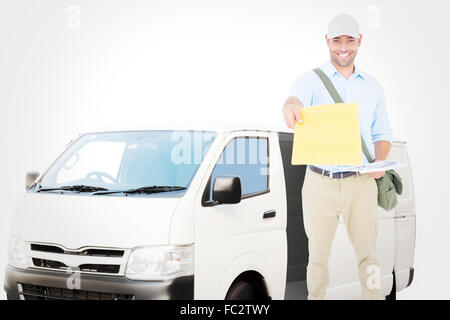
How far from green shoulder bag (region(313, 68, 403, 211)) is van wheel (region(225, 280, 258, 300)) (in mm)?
1321

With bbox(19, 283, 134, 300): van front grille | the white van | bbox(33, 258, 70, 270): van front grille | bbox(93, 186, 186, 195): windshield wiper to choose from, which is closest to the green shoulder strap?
the white van

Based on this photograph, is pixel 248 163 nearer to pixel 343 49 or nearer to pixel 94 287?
pixel 343 49

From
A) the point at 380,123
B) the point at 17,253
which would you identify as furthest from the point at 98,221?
the point at 380,123

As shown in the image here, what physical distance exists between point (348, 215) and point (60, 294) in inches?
93.6

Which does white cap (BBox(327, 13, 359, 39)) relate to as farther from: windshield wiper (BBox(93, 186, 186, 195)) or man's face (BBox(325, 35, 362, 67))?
windshield wiper (BBox(93, 186, 186, 195))

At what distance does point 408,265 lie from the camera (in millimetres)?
7652

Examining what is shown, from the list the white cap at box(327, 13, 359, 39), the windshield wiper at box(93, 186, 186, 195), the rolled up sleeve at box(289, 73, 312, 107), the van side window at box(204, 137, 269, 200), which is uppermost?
the white cap at box(327, 13, 359, 39)

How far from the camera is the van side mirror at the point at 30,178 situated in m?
5.57

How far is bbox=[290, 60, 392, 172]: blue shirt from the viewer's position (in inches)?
187

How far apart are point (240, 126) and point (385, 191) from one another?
1.46m

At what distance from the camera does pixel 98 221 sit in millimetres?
4465
